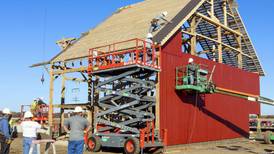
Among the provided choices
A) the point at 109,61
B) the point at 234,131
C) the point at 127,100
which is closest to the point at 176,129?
the point at 127,100

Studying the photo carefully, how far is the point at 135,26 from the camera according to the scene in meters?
22.9

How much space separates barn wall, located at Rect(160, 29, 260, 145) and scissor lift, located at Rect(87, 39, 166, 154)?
0.89 meters

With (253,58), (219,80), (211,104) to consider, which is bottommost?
(211,104)

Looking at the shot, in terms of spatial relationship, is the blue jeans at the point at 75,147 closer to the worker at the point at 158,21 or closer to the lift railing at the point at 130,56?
the lift railing at the point at 130,56

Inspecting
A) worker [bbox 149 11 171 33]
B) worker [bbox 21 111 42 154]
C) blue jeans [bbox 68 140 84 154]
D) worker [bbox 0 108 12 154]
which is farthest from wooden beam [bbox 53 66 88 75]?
blue jeans [bbox 68 140 84 154]

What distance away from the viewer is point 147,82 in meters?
18.3

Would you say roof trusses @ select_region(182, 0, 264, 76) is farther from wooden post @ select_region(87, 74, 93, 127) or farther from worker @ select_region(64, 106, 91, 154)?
worker @ select_region(64, 106, 91, 154)

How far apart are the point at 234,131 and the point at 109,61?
11.2m

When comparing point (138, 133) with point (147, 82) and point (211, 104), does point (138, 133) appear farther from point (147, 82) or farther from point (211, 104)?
point (211, 104)

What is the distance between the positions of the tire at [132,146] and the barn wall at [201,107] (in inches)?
114

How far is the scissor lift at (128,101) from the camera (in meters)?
17.3

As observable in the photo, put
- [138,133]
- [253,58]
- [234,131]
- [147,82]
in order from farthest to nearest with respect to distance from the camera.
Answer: [253,58] < [234,131] < [147,82] < [138,133]

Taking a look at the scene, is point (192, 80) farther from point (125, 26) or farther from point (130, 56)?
point (125, 26)

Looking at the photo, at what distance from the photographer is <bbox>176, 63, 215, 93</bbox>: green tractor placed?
1991 cm
